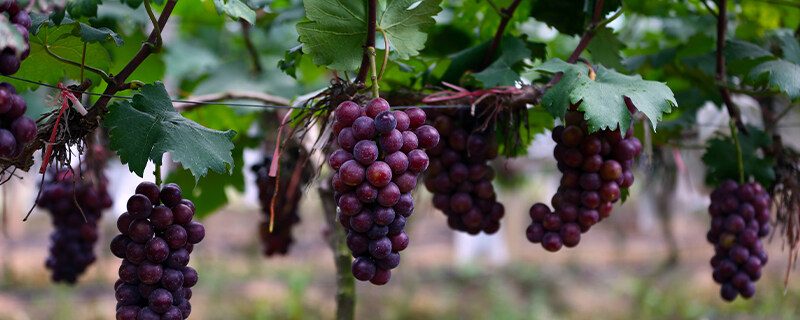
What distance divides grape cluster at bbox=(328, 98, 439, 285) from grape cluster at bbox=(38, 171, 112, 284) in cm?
82

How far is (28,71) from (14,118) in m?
0.30

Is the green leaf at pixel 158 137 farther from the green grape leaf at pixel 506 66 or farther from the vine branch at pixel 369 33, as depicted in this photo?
the green grape leaf at pixel 506 66

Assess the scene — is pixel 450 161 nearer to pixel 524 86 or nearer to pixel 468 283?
pixel 524 86

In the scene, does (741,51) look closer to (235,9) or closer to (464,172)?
(464,172)

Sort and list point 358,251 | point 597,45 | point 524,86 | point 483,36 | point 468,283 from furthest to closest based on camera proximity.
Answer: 1. point 468,283
2. point 483,36
3. point 597,45
4. point 524,86
5. point 358,251

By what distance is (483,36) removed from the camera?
129 cm

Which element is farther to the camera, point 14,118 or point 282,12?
point 282,12

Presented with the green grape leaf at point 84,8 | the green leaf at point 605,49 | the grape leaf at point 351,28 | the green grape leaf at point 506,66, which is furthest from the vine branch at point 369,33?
the green leaf at point 605,49

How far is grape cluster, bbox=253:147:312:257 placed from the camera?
148 centimetres

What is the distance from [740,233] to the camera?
1155mm

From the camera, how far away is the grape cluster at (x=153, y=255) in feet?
2.34

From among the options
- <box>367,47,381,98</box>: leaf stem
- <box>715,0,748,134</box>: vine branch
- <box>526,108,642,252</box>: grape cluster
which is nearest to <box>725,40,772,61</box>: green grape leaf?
<box>715,0,748,134</box>: vine branch

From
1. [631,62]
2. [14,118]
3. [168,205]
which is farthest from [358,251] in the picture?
[631,62]

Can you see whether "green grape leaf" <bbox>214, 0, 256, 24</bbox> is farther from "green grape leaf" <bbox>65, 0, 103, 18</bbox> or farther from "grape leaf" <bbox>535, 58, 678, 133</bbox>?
"grape leaf" <bbox>535, 58, 678, 133</bbox>
